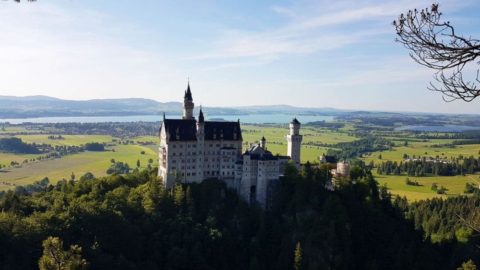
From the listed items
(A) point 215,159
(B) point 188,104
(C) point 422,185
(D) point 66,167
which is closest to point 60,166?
(D) point 66,167

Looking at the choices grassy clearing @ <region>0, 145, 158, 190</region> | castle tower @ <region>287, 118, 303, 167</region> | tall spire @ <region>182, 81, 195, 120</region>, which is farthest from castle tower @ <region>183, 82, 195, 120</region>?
grassy clearing @ <region>0, 145, 158, 190</region>

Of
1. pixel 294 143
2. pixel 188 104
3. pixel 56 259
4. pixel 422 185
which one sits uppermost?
pixel 188 104

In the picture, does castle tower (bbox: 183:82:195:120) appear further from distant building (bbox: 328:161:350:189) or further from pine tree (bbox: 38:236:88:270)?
pine tree (bbox: 38:236:88:270)

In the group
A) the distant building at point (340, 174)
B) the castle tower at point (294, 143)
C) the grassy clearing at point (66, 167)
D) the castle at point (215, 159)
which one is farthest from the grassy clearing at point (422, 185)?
the grassy clearing at point (66, 167)

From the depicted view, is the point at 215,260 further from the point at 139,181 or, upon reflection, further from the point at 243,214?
the point at 139,181

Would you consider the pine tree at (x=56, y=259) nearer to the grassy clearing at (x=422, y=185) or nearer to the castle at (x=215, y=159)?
the castle at (x=215, y=159)

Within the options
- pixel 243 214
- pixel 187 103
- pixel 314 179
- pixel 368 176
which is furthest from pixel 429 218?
pixel 187 103

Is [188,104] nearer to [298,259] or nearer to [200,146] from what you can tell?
[200,146]
